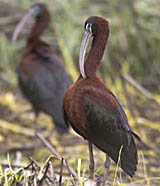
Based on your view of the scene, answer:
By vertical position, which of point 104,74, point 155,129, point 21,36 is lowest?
point 155,129

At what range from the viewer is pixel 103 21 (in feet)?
9.80

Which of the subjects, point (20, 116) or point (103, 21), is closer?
point (103, 21)

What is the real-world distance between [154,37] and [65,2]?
4.95 ft

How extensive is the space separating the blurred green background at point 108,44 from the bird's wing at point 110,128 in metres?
3.13

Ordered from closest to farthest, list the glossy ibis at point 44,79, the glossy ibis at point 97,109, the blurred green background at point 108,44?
the glossy ibis at point 97,109
the glossy ibis at point 44,79
the blurred green background at point 108,44

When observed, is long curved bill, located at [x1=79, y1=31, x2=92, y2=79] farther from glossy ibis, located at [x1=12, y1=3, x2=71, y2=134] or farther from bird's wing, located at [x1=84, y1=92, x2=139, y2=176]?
glossy ibis, located at [x1=12, y1=3, x2=71, y2=134]

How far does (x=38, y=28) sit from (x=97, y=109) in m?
3.28

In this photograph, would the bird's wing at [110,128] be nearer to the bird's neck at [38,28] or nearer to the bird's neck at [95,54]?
the bird's neck at [95,54]

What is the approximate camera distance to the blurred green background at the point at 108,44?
260 inches

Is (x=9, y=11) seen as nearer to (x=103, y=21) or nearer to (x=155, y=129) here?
→ (x=155, y=129)

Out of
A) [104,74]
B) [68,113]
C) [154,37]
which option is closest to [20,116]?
[104,74]

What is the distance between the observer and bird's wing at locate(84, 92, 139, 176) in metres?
2.97

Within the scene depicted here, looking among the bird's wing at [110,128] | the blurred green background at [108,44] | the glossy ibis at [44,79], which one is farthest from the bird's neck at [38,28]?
the bird's wing at [110,128]

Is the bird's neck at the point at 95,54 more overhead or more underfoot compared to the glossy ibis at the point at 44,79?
more overhead
